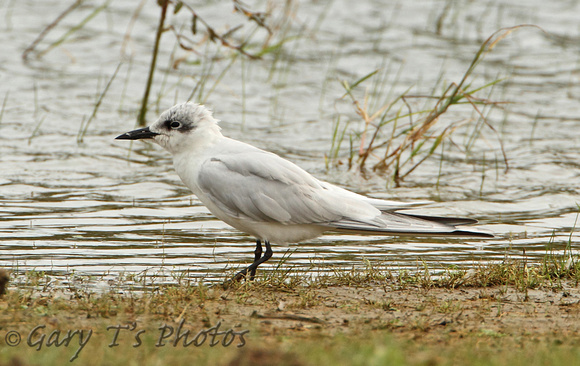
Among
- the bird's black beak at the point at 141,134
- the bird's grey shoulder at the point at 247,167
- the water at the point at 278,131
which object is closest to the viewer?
the bird's grey shoulder at the point at 247,167

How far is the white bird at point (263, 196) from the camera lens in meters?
5.43

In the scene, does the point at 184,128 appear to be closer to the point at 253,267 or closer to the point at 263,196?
the point at 263,196

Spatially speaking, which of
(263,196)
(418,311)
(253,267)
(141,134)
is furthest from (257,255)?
(418,311)

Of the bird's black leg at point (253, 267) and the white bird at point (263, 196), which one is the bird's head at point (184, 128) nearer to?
the white bird at point (263, 196)

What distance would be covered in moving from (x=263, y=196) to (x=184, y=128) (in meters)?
0.73

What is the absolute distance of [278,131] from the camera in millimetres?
10797

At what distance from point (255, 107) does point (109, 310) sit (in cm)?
753

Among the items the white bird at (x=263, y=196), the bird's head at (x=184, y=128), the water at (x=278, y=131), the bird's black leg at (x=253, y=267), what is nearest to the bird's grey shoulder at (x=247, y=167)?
the white bird at (x=263, y=196)

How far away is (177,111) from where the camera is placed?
5.68 meters

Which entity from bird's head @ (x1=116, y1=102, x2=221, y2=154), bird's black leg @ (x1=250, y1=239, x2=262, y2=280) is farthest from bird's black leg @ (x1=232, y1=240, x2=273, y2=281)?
bird's head @ (x1=116, y1=102, x2=221, y2=154)

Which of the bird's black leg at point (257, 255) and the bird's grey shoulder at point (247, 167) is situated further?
the bird's grey shoulder at point (247, 167)

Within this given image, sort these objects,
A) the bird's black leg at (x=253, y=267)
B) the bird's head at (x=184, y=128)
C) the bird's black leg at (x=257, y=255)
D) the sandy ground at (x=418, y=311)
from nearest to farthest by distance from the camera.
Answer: the sandy ground at (x=418, y=311), the bird's black leg at (x=253, y=267), the bird's black leg at (x=257, y=255), the bird's head at (x=184, y=128)

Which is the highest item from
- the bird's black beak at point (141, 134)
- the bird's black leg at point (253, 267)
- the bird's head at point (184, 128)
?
the bird's head at point (184, 128)

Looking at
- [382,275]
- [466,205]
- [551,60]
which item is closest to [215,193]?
[382,275]
